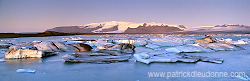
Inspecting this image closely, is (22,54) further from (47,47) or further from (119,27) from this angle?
(119,27)

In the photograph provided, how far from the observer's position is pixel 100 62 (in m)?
5.65

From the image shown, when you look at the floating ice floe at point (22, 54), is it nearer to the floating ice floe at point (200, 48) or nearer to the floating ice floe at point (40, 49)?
the floating ice floe at point (40, 49)

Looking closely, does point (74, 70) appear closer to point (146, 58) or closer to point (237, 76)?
point (146, 58)

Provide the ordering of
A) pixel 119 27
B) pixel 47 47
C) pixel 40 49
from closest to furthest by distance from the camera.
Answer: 1. pixel 40 49
2. pixel 47 47
3. pixel 119 27

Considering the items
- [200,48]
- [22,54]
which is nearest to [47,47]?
[22,54]

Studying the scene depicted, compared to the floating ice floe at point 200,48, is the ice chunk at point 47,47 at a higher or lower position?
higher

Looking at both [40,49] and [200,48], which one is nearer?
[40,49]

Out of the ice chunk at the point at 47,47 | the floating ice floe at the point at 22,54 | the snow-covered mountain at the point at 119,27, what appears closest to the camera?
the floating ice floe at the point at 22,54

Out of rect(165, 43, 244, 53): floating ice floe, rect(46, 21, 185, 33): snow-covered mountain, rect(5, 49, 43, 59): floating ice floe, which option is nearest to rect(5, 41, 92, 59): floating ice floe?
rect(5, 49, 43, 59): floating ice floe

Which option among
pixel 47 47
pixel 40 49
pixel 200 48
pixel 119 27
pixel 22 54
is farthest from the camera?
pixel 119 27

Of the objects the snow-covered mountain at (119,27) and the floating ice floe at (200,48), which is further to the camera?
the snow-covered mountain at (119,27)

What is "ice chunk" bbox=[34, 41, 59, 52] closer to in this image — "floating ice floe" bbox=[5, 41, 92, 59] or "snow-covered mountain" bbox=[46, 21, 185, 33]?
"floating ice floe" bbox=[5, 41, 92, 59]

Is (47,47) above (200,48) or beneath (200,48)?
above

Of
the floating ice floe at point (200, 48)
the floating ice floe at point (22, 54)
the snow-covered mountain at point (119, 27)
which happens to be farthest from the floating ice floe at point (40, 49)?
the snow-covered mountain at point (119, 27)
